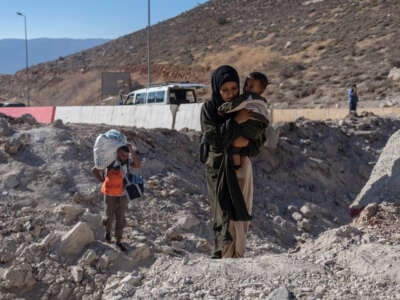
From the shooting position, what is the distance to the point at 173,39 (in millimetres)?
50625

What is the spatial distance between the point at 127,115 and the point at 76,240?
8.51 meters

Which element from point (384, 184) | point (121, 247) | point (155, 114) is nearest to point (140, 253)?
point (121, 247)

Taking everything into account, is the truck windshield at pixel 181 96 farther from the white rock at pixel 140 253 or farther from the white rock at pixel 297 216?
the white rock at pixel 140 253

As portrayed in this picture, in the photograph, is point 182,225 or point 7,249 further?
point 182,225

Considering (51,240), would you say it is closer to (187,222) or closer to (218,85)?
(187,222)

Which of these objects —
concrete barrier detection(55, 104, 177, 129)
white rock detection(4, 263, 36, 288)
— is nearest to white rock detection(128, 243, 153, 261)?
white rock detection(4, 263, 36, 288)

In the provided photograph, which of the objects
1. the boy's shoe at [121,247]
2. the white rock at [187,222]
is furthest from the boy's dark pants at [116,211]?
the white rock at [187,222]

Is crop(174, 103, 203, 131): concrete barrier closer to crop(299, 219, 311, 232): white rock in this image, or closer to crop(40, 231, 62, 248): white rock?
crop(299, 219, 311, 232): white rock

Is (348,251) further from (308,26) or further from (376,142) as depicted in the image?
(308,26)

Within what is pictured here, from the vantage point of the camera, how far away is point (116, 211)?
19.9 feet

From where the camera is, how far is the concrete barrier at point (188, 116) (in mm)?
12281

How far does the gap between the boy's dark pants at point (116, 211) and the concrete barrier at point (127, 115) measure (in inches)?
270

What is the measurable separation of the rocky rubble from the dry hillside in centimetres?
1031

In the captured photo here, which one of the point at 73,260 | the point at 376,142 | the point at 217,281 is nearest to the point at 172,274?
the point at 217,281
